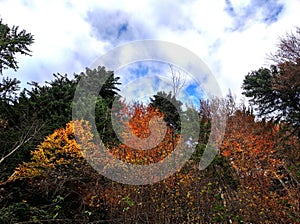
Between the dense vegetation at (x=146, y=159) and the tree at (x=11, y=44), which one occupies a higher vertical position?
the tree at (x=11, y=44)

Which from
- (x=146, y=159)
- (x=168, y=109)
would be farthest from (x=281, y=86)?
(x=146, y=159)

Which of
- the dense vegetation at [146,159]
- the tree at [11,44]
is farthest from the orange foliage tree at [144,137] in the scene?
the tree at [11,44]

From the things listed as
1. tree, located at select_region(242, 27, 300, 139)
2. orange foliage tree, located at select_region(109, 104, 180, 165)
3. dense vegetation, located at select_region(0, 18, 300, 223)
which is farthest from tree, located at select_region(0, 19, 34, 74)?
tree, located at select_region(242, 27, 300, 139)

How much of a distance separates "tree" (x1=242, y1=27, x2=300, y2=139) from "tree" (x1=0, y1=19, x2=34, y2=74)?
36.7 feet

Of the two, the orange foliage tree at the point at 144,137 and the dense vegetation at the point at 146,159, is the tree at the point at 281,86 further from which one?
the orange foliage tree at the point at 144,137

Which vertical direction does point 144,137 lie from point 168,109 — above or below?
below

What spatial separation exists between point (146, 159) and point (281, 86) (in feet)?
25.4

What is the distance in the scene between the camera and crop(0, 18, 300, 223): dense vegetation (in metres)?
6.23

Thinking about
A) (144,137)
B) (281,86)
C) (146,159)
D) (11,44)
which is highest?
(11,44)

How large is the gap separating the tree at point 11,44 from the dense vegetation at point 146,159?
1.8 inches

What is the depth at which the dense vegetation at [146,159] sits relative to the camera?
20.4 ft

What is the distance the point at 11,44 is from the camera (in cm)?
1182

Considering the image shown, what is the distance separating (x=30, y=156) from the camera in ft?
32.5

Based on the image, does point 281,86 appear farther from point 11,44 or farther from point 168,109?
point 11,44
